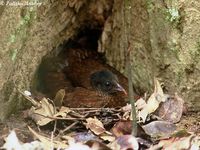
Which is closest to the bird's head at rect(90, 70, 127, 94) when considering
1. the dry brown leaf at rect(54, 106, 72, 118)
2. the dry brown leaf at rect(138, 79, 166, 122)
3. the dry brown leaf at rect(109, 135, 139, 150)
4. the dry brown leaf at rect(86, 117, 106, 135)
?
the dry brown leaf at rect(138, 79, 166, 122)

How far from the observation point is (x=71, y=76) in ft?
16.5

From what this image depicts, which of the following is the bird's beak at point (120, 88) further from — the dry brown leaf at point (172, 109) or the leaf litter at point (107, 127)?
the dry brown leaf at point (172, 109)

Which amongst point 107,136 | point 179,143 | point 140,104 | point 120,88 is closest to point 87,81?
point 120,88

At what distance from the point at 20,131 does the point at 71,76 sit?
4.94ft

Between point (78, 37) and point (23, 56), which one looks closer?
point (23, 56)

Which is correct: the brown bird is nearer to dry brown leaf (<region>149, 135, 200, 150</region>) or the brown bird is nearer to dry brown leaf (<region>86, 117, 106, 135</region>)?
dry brown leaf (<region>86, 117, 106, 135</region>)

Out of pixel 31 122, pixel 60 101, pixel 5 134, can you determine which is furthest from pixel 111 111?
pixel 5 134

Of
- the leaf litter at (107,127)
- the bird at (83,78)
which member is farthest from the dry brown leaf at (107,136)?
the bird at (83,78)

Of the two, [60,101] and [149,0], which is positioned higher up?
Answer: [149,0]

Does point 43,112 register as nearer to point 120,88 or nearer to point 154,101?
point 154,101

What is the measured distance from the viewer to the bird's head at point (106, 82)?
185 inches

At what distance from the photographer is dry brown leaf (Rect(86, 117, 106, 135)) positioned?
3672mm

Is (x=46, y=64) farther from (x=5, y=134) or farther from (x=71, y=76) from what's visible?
(x=5, y=134)

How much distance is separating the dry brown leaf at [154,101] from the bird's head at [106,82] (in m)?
0.58
